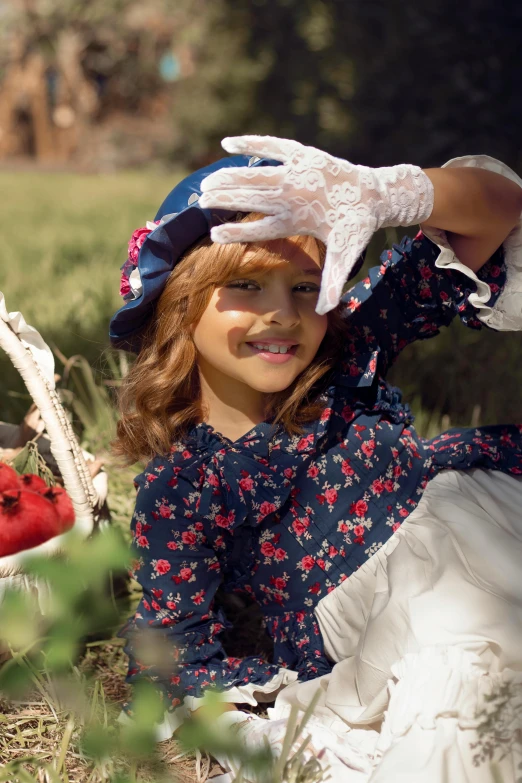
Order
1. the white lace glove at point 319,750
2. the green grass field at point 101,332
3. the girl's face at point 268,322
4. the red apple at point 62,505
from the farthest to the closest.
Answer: the green grass field at point 101,332 < the red apple at point 62,505 < the girl's face at point 268,322 < the white lace glove at point 319,750

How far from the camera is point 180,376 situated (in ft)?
4.55

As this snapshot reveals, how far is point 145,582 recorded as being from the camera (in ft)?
4.73

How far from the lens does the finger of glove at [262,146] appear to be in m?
1.05

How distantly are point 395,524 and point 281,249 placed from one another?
0.53 metres

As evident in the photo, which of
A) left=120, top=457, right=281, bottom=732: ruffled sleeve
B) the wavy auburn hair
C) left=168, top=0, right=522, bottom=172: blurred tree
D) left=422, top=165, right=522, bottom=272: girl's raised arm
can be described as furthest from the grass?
left=168, top=0, right=522, bottom=172: blurred tree

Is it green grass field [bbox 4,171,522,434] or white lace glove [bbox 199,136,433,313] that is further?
green grass field [bbox 4,171,522,434]

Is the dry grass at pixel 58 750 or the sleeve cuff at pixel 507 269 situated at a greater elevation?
the sleeve cuff at pixel 507 269

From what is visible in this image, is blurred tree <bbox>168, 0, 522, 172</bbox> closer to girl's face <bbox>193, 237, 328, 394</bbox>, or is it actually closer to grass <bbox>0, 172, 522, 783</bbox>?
grass <bbox>0, 172, 522, 783</bbox>

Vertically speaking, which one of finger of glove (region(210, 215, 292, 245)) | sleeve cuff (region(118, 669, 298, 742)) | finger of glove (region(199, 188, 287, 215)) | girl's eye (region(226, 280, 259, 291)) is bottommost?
sleeve cuff (region(118, 669, 298, 742))

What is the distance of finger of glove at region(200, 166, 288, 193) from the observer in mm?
1071

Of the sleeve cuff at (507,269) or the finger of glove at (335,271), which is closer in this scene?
the finger of glove at (335,271)

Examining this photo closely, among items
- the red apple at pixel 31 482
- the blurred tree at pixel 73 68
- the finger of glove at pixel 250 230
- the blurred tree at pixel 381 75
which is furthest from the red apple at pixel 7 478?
the blurred tree at pixel 73 68

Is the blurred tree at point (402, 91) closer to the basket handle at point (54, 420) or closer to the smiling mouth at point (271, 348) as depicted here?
the smiling mouth at point (271, 348)

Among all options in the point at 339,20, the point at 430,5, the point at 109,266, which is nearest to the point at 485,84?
the point at 430,5
